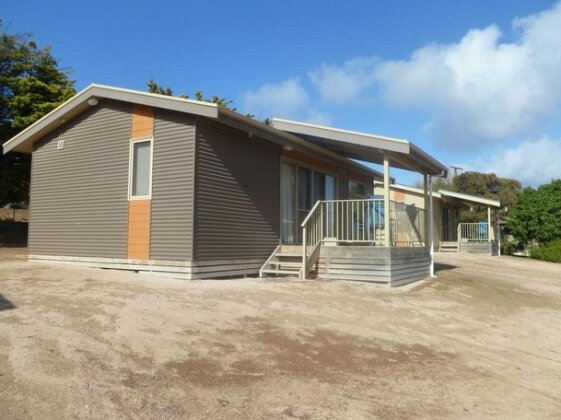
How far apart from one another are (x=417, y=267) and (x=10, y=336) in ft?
34.2

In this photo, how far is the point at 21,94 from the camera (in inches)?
803

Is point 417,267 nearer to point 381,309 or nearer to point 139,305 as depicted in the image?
point 381,309

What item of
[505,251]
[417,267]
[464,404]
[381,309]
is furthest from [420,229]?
[505,251]

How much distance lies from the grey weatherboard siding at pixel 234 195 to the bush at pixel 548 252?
19.9m

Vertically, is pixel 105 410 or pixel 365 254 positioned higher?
pixel 365 254

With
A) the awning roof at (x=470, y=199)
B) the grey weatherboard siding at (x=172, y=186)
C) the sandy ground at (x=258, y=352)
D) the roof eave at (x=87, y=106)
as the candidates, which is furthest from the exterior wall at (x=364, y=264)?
the awning roof at (x=470, y=199)

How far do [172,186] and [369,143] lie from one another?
4.49m

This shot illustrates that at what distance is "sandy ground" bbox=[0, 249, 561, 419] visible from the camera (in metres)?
4.48

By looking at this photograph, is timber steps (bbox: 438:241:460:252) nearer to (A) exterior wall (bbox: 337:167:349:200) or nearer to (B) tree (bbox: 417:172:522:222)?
(A) exterior wall (bbox: 337:167:349:200)

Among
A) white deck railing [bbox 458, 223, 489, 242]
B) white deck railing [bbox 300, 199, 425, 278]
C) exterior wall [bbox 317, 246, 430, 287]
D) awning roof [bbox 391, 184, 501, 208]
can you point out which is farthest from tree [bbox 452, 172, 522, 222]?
exterior wall [bbox 317, 246, 430, 287]

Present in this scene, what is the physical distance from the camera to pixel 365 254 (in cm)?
1171

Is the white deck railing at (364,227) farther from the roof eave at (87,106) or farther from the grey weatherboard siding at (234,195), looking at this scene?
the roof eave at (87,106)

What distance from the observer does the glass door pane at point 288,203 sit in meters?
14.0

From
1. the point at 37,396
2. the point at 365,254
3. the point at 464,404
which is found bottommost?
the point at 464,404
